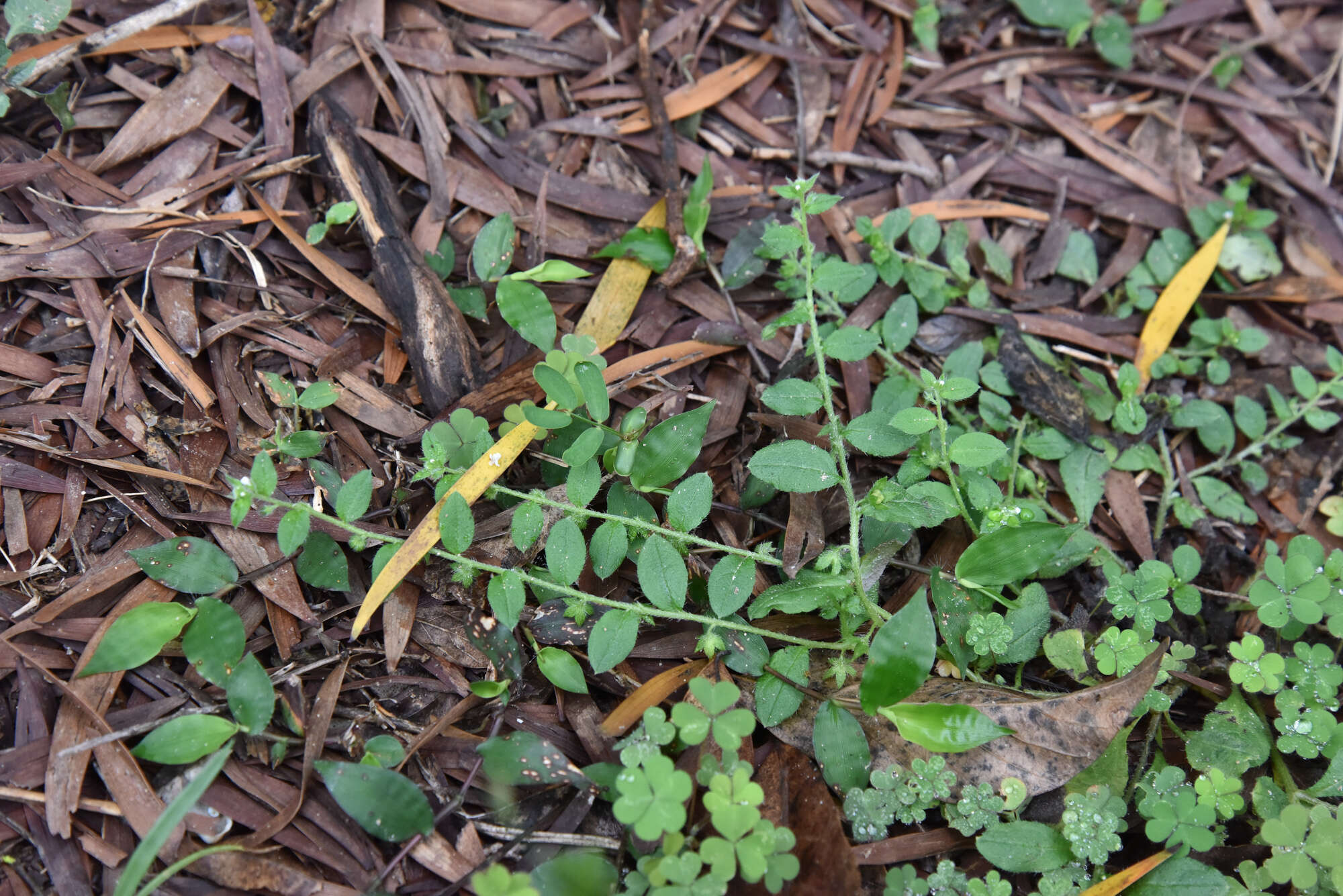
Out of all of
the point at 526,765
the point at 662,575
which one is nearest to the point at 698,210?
the point at 662,575

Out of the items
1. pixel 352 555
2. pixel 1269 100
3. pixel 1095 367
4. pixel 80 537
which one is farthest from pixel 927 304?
pixel 80 537

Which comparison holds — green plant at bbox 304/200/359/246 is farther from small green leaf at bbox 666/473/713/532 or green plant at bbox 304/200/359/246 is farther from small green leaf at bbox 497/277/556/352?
small green leaf at bbox 666/473/713/532

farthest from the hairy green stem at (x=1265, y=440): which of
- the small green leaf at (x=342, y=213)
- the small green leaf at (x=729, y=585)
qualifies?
the small green leaf at (x=342, y=213)

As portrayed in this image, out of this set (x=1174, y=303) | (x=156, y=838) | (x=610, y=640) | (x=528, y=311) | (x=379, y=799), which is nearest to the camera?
(x=156, y=838)

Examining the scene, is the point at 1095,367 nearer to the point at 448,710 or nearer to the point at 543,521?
A: the point at 543,521

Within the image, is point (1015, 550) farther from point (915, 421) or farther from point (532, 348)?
point (532, 348)

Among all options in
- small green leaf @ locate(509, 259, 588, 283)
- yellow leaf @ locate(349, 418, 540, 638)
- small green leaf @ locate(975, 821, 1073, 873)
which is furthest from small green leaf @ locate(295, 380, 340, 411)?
small green leaf @ locate(975, 821, 1073, 873)
